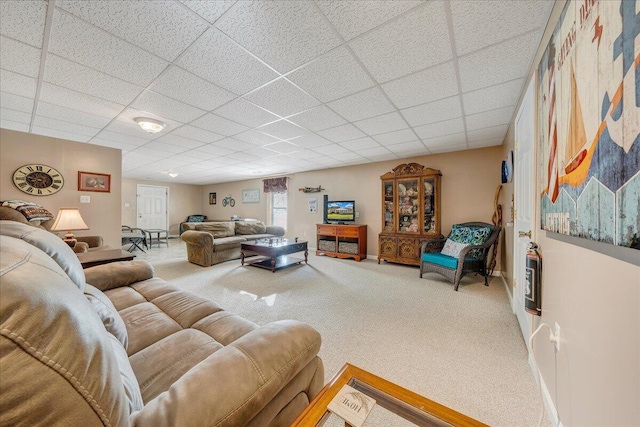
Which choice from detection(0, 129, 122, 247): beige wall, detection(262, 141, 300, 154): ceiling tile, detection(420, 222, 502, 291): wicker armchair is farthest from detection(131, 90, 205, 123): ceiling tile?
detection(420, 222, 502, 291): wicker armchair

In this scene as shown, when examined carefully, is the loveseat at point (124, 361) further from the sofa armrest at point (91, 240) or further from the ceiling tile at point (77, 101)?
the sofa armrest at point (91, 240)

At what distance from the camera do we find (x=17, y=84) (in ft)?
6.84

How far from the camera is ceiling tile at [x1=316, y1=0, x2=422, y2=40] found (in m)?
1.31

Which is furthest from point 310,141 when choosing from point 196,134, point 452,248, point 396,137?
point 452,248

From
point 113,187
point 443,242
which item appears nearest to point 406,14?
point 443,242

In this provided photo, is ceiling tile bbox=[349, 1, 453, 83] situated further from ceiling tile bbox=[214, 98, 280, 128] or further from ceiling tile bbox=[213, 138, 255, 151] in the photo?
ceiling tile bbox=[213, 138, 255, 151]

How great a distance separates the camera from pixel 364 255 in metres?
5.32

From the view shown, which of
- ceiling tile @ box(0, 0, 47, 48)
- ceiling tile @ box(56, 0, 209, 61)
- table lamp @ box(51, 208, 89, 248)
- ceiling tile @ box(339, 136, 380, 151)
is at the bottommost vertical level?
table lamp @ box(51, 208, 89, 248)

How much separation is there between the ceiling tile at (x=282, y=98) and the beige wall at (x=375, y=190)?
123 inches

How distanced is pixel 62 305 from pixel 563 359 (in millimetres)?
1872

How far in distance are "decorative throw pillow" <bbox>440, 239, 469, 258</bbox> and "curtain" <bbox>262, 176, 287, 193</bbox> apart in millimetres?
4492

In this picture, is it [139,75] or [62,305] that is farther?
[139,75]

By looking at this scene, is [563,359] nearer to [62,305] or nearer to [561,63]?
[561,63]

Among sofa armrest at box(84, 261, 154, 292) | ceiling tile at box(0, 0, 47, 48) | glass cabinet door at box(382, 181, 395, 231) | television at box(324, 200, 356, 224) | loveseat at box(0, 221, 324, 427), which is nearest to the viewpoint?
loveseat at box(0, 221, 324, 427)
